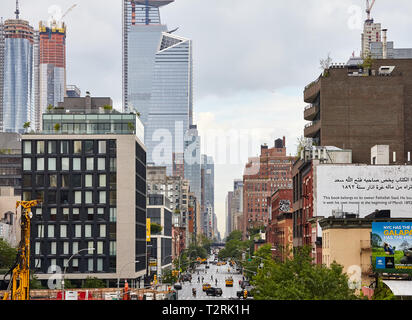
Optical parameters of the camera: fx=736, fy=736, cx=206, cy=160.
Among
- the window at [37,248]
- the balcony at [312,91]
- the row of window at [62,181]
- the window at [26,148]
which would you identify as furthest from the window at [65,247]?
the balcony at [312,91]

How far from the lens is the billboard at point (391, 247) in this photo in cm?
6756

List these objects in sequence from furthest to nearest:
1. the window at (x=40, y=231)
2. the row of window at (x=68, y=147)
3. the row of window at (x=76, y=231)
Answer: the row of window at (x=68, y=147), the row of window at (x=76, y=231), the window at (x=40, y=231)

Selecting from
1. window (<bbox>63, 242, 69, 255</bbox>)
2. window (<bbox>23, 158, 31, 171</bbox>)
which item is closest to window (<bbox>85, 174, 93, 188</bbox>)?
window (<bbox>23, 158, 31, 171</bbox>)

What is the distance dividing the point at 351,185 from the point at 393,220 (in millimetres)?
16395

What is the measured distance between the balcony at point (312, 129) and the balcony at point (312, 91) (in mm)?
4007

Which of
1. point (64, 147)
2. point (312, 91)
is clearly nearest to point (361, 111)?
point (312, 91)

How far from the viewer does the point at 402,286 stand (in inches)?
2495

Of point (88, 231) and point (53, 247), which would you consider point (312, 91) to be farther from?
point (53, 247)

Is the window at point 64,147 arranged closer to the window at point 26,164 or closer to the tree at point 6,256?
the window at point 26,164

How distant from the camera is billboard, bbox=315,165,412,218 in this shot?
90.8 m

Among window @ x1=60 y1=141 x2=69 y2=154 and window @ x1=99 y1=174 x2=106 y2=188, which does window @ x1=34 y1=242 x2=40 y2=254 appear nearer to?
window @ x1=99 y1=174 x2=106 y2=188

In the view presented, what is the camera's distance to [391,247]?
224ft

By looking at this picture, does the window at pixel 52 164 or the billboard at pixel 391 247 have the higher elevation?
the window at pixel 52 164

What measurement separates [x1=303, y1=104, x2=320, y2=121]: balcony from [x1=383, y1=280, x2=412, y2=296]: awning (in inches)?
2005
